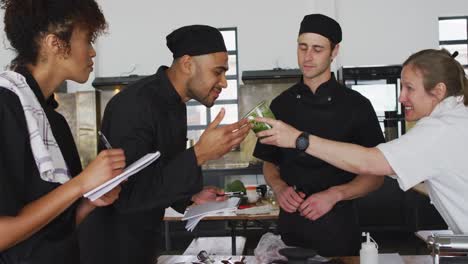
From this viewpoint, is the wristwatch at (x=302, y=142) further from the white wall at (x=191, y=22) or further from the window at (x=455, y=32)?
the window at (x=455, y=32)

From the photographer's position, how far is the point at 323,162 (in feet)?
7.73

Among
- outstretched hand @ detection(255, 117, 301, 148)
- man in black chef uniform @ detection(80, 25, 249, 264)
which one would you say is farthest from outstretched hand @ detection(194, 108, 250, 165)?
outstretched hand @ detection(255, 117, 301, 148)

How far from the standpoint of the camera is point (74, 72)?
1.49 m

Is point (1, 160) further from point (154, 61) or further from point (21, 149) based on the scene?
point (154, 61)

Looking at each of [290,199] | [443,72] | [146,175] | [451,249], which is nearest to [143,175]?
[146,175]

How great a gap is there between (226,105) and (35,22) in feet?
23.6

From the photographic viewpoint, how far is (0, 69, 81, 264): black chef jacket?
1.18 metres

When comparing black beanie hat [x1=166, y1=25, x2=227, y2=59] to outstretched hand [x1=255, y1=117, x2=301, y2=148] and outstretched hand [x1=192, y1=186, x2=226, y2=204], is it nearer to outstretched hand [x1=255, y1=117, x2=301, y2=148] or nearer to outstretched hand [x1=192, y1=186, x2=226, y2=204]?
outstretched hand [x1=255, y1=117, x2=301, y2=148]

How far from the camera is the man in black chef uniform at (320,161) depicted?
7.38 feet

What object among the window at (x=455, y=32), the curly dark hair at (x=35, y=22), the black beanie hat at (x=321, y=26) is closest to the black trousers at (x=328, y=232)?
the black beanie hat at (x=321, y=26)

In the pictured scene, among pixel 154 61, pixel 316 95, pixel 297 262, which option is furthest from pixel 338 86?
pixel 154 61

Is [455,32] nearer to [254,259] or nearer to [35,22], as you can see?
[254,259]

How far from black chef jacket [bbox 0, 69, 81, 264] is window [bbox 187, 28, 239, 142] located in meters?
7.07

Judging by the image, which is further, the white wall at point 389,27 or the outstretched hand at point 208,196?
the white wall at point 389,27
